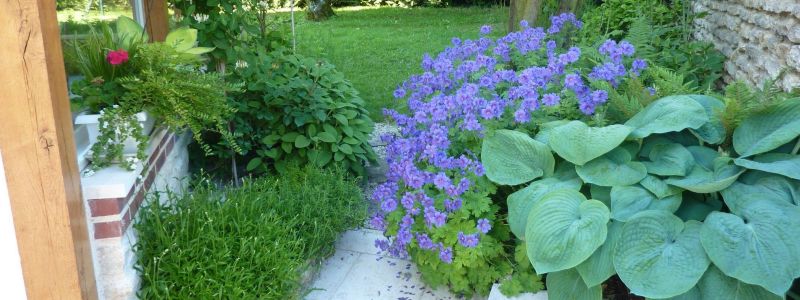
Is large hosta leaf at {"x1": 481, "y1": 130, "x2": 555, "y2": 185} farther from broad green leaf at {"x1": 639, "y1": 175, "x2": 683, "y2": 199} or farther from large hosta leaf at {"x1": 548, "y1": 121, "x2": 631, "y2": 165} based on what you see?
broad green leaf at {"x1": 639, "y1": 175, "x2": 683, "y2": 199}

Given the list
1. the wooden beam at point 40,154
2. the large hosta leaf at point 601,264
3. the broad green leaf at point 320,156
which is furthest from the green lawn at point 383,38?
the wooden beam at point 40,154

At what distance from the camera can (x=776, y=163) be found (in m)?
2.01

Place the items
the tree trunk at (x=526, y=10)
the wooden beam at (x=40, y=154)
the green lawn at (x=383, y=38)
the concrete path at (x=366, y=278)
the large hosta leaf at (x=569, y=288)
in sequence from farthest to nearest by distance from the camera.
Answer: the green lawn at (x=383, y=38) < the tree trunk at (x=526, y=10) < the concrete path at (x=366, y=278) < the large hosta leaf at (x=569, y=288) < the wooden beam at (x=40, y=154)

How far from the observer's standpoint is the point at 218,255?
2.21 metres

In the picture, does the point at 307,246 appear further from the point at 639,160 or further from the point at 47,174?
the point at 639,160

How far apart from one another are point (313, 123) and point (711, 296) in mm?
2258

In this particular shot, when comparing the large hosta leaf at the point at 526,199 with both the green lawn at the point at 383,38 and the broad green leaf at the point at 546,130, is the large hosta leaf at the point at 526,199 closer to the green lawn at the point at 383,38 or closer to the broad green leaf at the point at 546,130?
the broad green leaf at the point at 546,130

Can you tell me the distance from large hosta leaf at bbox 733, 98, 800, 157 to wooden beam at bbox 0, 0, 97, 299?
6.83 feet

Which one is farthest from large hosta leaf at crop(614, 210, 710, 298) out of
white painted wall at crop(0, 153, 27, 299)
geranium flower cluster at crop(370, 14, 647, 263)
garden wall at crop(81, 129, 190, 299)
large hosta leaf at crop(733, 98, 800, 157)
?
white painted wall at crop(0, 153, 27, 299)

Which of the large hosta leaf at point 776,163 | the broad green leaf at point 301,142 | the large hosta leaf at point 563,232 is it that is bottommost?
the broad green leaf at point 301,142

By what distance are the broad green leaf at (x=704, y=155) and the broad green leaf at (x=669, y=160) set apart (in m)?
0.06

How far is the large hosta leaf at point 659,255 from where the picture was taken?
181cm

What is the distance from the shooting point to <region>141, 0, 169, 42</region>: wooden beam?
10.9 ft

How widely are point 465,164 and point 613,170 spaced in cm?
51
